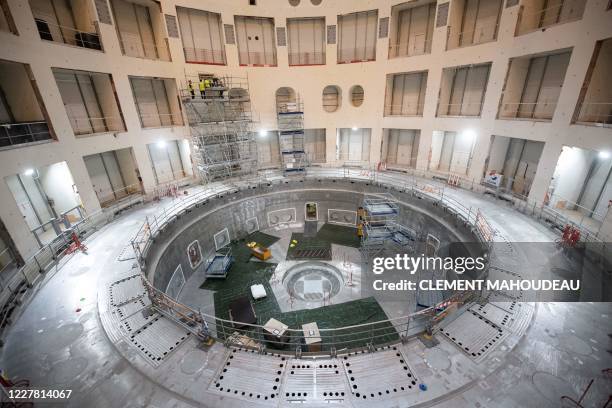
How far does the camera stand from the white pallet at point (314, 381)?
4820 millimetres

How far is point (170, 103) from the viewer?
1572 cm

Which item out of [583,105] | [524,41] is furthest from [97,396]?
[524,41]

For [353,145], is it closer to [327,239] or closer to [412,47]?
[412,47]

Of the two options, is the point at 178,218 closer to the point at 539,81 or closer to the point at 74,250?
the point at 74,250

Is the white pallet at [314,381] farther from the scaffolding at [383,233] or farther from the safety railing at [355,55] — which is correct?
the safety railing at [355,55]

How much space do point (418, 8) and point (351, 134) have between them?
8.02 meters

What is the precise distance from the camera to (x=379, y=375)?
513cm

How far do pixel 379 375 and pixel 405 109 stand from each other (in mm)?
16404

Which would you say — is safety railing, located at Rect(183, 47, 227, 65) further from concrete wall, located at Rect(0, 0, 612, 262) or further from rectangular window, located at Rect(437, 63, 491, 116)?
rectangular window, located at Rect(437, 63, 491, 116)

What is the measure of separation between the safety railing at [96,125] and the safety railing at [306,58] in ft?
35.1

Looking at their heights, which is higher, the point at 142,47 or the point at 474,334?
the point at 142,47

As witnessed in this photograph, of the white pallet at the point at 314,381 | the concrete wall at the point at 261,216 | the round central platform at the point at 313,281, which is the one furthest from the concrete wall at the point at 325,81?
the white pallet at the point at 314,381

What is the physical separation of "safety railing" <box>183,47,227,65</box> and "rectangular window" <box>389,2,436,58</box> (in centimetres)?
1028

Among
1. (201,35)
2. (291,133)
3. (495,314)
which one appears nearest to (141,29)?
(201,35)
